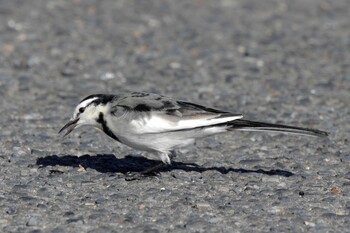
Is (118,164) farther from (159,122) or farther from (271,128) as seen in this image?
(271,128)

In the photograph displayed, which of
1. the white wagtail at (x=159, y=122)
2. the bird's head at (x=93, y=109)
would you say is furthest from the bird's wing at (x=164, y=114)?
the bird's head at (x=93, y=109)

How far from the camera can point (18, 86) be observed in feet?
35.2

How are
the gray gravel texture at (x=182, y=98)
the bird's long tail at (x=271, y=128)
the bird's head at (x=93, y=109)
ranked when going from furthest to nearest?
the bird's head at (x=93, y=109) < the bird's long tail at (x=271, y=128) < the gray gravel texture at (x=182, y=98)

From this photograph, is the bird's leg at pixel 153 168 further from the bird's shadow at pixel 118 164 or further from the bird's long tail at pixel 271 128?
the bird's long tail at pixel 271 128

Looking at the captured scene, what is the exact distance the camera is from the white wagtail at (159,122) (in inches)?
288

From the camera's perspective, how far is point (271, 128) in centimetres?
729

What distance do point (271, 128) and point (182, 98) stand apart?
10.9ft

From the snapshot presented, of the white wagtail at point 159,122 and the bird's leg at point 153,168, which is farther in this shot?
the bird's leg at point 153,168

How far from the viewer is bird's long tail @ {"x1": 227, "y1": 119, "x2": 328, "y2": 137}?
Result: 7.24m

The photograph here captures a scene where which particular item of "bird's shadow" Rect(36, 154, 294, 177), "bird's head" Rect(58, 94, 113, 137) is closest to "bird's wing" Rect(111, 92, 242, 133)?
"bird's head" Rect(58, 94, 113, 137)

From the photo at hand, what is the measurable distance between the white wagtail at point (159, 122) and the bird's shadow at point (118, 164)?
1.46ft

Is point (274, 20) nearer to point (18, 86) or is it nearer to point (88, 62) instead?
point (88, 62)

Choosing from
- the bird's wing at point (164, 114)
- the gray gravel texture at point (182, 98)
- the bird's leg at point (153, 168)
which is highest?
the bird's wing at point (164, 114)

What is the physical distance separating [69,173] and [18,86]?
127 inches
